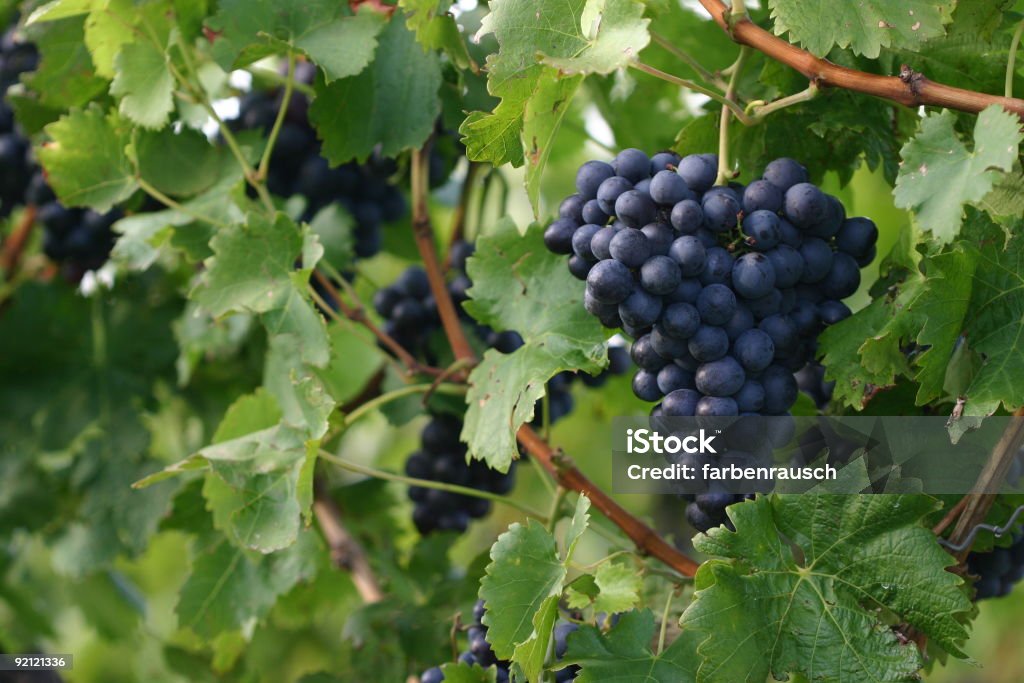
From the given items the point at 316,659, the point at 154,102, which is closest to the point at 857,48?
the point at 154,102

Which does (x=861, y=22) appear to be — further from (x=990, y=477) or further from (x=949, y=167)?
(x=990, y=477)

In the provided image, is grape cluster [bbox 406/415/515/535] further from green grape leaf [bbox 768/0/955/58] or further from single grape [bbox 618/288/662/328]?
green grape leaf [bbox 768/0/955/58]

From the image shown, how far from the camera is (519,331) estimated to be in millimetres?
1328

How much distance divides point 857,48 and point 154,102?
3.17 ft

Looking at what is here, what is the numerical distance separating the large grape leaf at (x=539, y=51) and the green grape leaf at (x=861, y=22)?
0.15 m

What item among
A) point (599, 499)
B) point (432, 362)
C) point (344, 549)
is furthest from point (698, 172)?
point (344, 549)

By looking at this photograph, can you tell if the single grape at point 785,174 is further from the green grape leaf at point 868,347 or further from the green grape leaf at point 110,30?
the green grape leaf at point 110,30

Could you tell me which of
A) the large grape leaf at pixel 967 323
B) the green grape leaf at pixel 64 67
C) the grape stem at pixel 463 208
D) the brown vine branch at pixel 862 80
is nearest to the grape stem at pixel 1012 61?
the brown vine branch at pixel 862 80

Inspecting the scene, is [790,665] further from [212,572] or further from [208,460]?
[212,572]

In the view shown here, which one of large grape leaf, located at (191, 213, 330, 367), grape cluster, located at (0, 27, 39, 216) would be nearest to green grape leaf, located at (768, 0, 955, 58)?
large grape leaf, located at (191, 213, 330, 367)

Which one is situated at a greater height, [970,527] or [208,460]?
[970,527]

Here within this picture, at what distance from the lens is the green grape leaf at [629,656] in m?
1.11

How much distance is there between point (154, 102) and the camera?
5.06 feet

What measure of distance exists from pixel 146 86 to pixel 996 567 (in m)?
1.29
